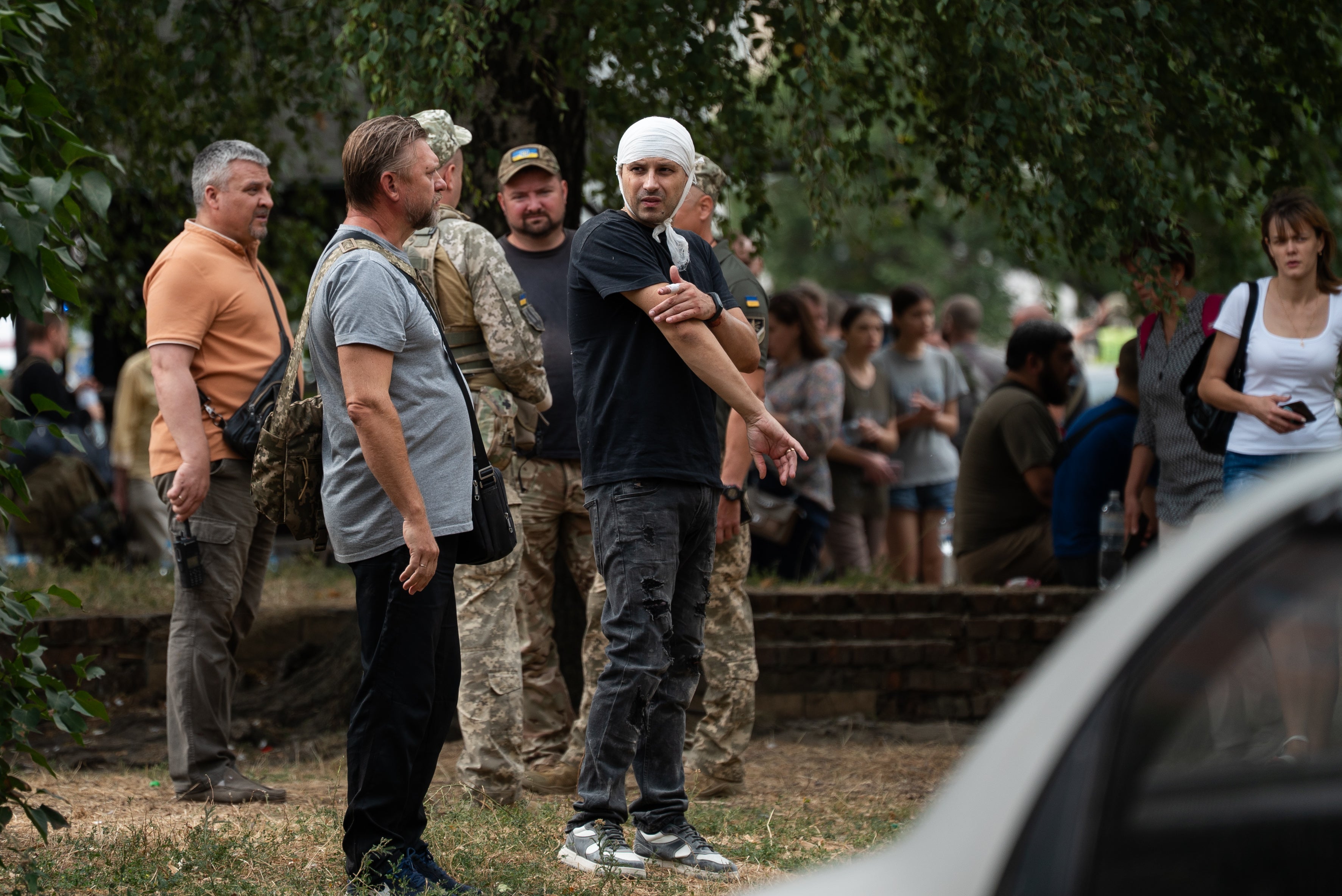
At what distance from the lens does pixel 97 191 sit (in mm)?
3549

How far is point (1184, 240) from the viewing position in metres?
5.99

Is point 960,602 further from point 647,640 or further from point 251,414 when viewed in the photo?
point 251,414

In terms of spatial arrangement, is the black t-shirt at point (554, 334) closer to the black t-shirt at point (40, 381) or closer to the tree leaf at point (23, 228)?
the tree leaf at point (23, 228)

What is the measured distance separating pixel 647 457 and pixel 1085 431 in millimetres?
3853

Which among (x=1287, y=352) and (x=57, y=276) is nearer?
(x=57, y=276)

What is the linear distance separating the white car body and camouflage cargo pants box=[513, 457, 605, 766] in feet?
12.7

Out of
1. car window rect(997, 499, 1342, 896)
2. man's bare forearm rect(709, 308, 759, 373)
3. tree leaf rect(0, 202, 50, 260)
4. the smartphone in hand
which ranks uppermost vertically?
tree leaf rect(0, 202, 50, 260)

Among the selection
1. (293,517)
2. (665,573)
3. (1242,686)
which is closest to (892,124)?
(665,573)

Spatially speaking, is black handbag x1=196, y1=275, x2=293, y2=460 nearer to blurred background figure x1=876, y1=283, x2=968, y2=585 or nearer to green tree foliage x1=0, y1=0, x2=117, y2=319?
green tree foliage x1=0, y1=0, x2=117, y2=319

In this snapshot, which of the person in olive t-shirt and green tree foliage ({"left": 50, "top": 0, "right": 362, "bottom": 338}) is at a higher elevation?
green tree foliage ({"left": 50, "top": 0, "right": 362, "bottom": 338})

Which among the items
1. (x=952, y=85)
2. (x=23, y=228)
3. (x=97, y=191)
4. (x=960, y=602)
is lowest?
(x=960, y=602)

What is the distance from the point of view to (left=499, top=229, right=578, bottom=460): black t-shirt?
546 cm

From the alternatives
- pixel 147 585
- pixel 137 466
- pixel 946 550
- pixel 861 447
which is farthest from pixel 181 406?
pixel 946 550

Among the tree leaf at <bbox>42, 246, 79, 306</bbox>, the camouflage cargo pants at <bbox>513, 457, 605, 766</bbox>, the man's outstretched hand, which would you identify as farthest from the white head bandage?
the tree leaf at <bbox>42, 246, 79, 306</bbox>
